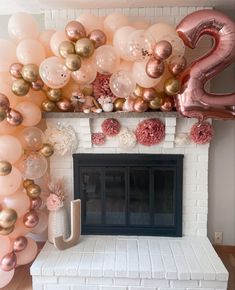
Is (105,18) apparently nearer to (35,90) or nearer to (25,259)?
(35,90)

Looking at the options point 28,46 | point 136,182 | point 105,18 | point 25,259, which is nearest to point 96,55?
point 105,18

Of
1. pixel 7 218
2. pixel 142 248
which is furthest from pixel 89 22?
pixel 142 248

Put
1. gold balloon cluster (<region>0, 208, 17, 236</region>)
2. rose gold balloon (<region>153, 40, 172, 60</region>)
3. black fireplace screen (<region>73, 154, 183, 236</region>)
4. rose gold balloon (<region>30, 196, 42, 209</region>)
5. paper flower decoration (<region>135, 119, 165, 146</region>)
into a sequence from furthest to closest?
black fireplace screen (<region>73, 154, 183, 236</region>), paper flower decoration (<region>135, 119, 165, 146</region>), rose gold balloon (<region>30, 196, 42, 209</region>), gold balloon cluster (<region>0, 208, 17, 236</region>), rose gold balloon (<region>153, 40, 172, 60</region>)

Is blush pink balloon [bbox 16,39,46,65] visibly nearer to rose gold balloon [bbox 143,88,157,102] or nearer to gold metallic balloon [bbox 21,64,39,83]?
gold metallic balloon [bbox 21,64,39,83]

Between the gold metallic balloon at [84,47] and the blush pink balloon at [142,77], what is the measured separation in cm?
33

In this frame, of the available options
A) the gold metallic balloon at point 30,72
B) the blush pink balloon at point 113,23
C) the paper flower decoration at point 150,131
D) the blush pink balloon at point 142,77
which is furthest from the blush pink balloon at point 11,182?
the blush pink balloon at point 113,23

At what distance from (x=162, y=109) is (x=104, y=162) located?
0.67 m

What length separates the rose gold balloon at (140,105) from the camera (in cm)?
214

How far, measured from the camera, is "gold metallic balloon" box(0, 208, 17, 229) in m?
2.01

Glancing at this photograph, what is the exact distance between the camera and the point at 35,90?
84.5 inches

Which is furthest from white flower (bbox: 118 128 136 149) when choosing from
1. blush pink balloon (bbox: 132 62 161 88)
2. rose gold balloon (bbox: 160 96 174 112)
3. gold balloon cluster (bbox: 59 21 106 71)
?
gold balloon cluster (bbox: 59 21 106 71)

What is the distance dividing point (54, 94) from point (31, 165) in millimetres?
544

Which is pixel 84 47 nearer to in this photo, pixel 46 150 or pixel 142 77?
pixel 142 77

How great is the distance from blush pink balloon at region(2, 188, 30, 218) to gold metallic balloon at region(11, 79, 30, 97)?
2.31ft
